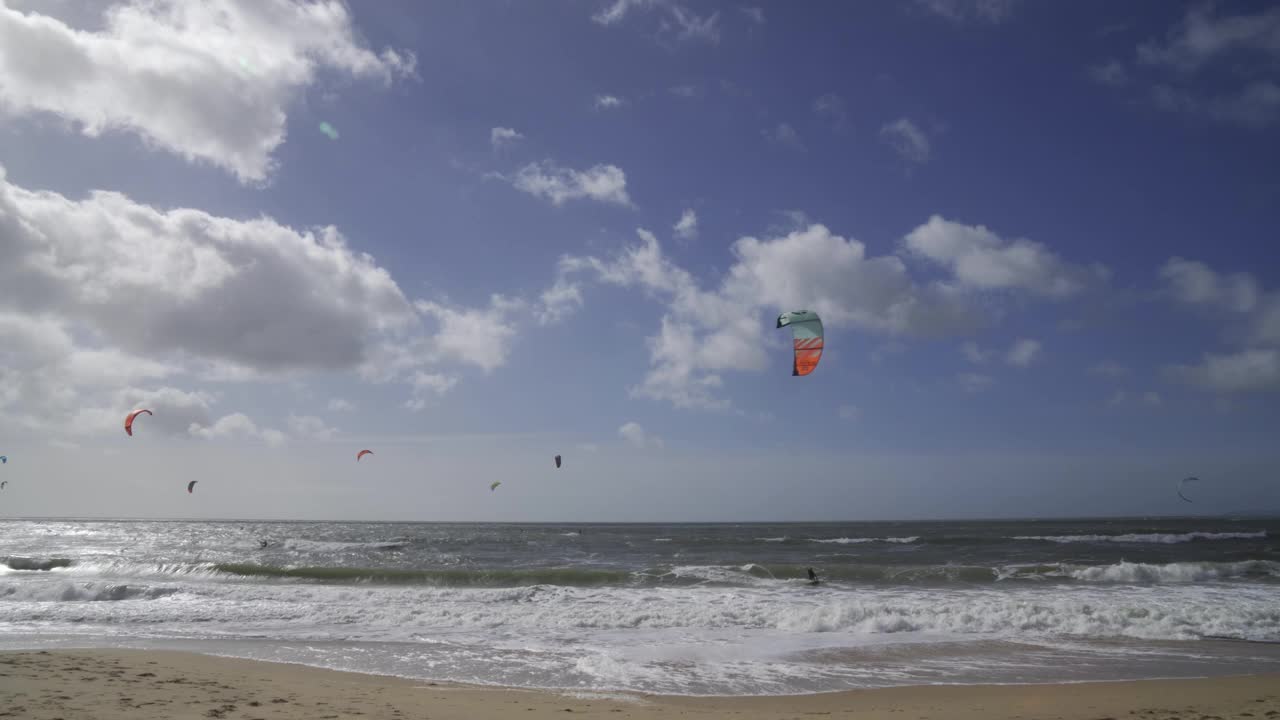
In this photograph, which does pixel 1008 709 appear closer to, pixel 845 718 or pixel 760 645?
pixel 845 718

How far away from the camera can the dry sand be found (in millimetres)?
7000

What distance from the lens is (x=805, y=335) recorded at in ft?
36.6

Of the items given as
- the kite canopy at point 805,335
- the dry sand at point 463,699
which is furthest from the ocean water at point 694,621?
the kite canopy at point 805,335

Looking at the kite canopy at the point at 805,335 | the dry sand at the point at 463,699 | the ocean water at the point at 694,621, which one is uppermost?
the kite canopy at the point at 805,335

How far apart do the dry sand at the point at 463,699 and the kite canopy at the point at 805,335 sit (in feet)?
15.5

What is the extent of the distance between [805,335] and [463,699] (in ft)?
23.3

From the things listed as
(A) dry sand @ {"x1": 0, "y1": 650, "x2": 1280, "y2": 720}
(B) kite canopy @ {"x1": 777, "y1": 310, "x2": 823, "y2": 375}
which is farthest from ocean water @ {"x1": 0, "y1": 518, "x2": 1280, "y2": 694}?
(B) kite canopy @ {"x1": 777, "y1": 310, "x2": 823, "y2": 375}

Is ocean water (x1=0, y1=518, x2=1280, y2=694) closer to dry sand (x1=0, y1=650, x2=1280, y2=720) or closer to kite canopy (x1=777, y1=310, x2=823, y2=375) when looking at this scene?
dry sand (x1=0, y1=650, x2=1280, y2=720)

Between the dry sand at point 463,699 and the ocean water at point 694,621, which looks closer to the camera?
the dry sand at point 463,699

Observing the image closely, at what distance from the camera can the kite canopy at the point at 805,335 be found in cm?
1087

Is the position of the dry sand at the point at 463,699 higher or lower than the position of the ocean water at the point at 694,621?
higher

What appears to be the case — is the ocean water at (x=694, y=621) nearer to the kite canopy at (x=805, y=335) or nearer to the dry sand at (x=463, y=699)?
the dry sand at (x=463, y=699)

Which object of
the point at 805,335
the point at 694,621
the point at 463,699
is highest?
the point at 805,335

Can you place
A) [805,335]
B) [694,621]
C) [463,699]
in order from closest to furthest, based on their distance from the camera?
[463,699], [805,335], [694,621]
